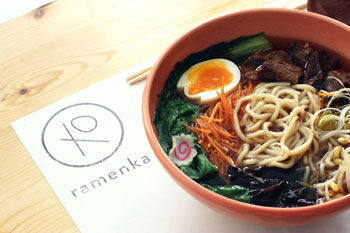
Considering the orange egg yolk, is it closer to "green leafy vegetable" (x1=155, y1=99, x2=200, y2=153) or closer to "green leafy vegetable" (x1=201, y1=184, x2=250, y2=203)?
"green leafy vegetable" (x1=155, y1=99, x2=200, y2=153)

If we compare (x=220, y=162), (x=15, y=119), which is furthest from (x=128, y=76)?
(x=220, y=162)

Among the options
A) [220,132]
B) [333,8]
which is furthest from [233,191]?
[333,8]

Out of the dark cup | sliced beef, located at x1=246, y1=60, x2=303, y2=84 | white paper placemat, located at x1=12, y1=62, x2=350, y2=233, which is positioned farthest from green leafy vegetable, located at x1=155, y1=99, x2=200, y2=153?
the dark cup

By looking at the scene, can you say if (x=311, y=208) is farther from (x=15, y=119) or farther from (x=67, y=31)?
(x=67, y=31)

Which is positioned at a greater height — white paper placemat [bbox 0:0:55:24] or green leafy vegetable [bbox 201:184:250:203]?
white paper placemat [bbox 0:0:55:24]

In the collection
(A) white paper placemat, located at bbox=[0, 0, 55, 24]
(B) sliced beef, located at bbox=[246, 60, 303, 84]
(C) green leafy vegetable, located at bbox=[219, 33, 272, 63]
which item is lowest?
(B) sliced beef, located at bbox=[246, 60, 303, 84]

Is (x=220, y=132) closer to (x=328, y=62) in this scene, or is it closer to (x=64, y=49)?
(x=328, y=62)
